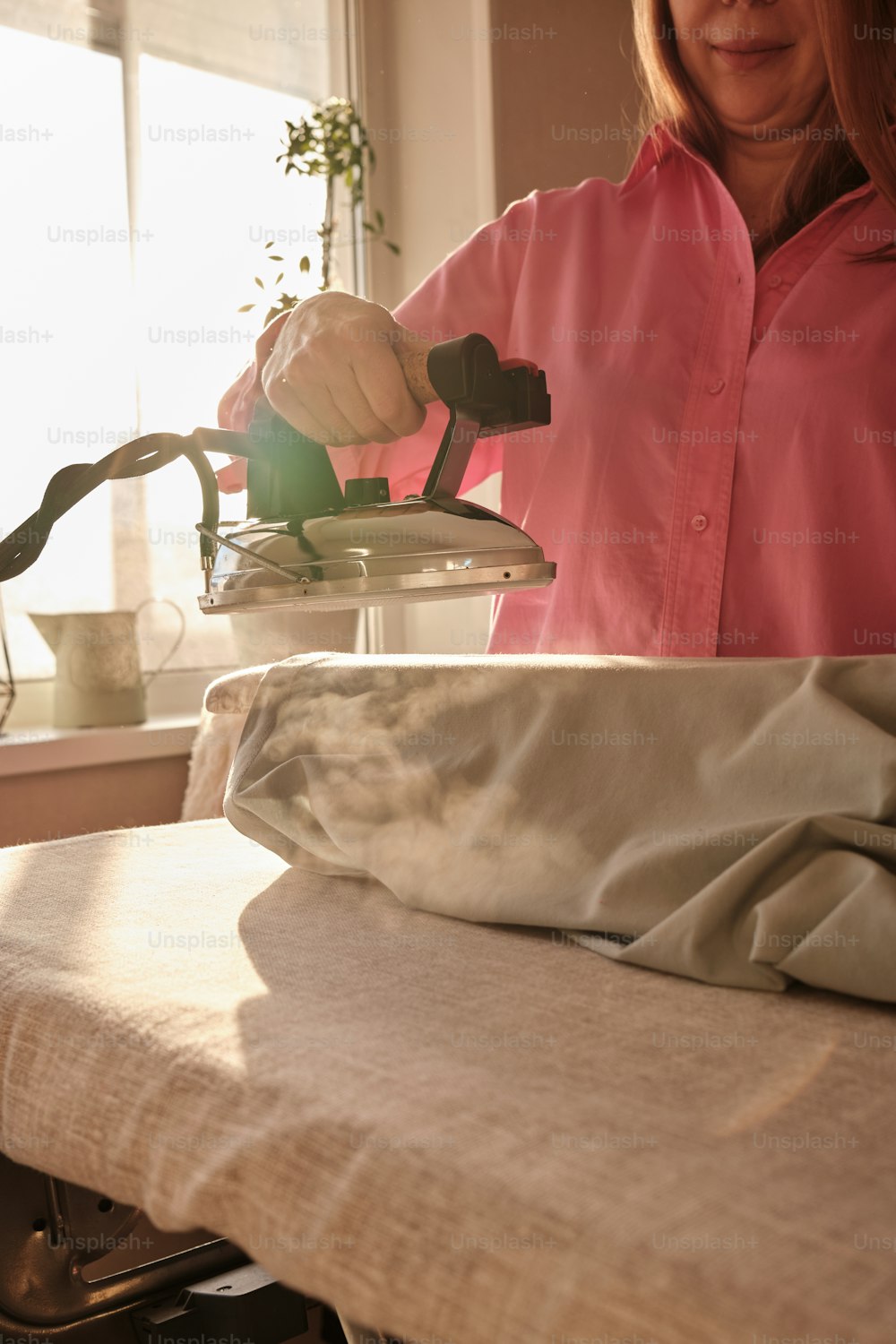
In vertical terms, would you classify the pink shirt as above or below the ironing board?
above

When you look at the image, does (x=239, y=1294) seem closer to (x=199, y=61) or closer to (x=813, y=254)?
(x=813, y=254)

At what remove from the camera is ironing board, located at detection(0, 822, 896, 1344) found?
1.16 feet

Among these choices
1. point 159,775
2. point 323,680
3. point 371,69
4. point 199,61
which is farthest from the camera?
point 371,69

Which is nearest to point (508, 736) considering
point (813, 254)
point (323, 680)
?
point (323, 680)

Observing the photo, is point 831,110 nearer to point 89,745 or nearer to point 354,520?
point 354,520

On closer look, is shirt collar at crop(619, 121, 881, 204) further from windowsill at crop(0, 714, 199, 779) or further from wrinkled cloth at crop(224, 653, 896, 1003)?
windowsill at crop(0, 714, 199, 779)

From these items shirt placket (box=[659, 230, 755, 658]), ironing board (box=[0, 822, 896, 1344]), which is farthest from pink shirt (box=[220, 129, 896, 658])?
ironing board (box=[0, 822, 896, 1344])

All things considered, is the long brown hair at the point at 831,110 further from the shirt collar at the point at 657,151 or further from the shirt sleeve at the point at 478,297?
the shirt sleeve at the point at 478,297

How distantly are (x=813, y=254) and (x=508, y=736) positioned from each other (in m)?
0.51

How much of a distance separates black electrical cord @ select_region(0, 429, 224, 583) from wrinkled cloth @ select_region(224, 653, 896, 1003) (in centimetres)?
16

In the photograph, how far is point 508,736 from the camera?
708 mm

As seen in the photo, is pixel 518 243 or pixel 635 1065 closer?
pixel 635 1065

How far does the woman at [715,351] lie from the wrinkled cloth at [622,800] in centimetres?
24

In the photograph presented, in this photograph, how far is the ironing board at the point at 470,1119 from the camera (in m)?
0.35
